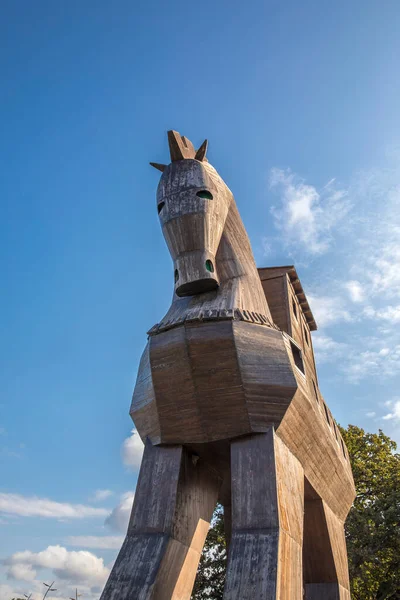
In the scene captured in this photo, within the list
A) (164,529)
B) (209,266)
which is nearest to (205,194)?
(209,266)

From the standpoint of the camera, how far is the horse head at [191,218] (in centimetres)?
865

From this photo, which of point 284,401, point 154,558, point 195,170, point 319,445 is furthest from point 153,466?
point 195,170

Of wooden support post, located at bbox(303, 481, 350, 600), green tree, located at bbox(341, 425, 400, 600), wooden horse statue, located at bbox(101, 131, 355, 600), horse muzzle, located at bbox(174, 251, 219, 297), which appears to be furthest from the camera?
green tree, located at bbox(341, 425, 400, 600)

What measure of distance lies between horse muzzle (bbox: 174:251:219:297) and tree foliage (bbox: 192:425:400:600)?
14.1 metres

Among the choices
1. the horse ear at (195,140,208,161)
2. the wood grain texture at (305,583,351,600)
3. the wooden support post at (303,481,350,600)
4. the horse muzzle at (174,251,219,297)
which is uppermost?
the horse ear at (195,140,208,161)

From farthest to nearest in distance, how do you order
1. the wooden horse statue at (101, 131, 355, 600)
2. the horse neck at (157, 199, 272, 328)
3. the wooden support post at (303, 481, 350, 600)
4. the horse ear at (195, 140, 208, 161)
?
the wooden support post at (303, 481, 350, 600)
the horse ear at (195, 140, 208, 161)
the horse neck at (157, 199, 272, 328)
the wooden horse statue at (101, 131, 355, 600)

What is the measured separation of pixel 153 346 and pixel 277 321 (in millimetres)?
3847

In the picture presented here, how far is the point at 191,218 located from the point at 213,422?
331 centimetres

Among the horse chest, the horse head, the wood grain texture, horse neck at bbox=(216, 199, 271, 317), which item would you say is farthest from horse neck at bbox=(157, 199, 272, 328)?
the wood grain texture

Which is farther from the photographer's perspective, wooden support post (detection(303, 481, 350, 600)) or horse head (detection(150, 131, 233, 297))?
wooden support post (detection(303, 481, 350, 600))

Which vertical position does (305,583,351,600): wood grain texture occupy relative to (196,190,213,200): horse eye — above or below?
below

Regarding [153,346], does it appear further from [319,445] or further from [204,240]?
[319,445]

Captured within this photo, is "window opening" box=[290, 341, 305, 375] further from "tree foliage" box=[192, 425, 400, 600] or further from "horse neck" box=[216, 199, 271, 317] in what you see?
"tree foliage" box=[192, 425, 400, 600]

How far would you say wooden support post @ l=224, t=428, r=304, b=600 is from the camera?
6645 millimetres
